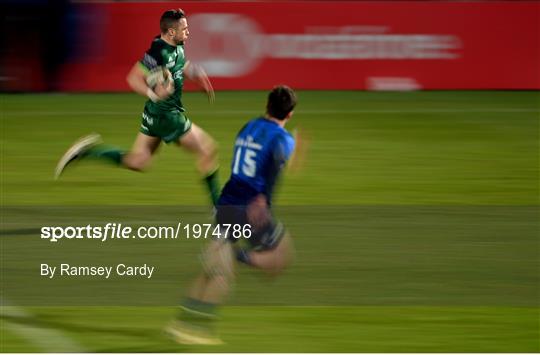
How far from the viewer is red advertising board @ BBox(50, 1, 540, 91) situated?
22.8 meters

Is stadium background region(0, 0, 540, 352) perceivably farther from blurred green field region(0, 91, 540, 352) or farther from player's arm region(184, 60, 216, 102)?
player's arm region(184, 60, 216, 102)

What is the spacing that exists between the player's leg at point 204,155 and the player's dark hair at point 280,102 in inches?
144

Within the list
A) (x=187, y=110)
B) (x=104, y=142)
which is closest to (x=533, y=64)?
(x=187, y=110)

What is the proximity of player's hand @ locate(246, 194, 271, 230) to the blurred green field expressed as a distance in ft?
2.61

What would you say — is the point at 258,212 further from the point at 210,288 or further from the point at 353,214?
the point at 353,214

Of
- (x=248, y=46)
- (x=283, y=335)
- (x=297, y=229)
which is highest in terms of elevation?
(x=248, y=46)

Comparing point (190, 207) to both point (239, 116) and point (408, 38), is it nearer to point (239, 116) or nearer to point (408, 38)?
point (239, 116)

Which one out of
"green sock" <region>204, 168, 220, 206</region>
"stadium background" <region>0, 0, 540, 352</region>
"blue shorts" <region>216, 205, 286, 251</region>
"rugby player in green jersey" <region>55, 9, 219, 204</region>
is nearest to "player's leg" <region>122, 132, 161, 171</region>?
"rugby player in green jersey" <region>55, 9, 219, 204</region>

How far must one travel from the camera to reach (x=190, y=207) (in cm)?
1271

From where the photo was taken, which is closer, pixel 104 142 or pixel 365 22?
pixel 104 142

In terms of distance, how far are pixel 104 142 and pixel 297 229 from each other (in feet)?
21.3

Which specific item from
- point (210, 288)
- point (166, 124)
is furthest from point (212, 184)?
point (210, 288)

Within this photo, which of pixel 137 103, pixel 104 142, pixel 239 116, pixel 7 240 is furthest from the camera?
pixel 137 103

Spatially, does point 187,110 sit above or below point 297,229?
above
